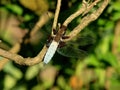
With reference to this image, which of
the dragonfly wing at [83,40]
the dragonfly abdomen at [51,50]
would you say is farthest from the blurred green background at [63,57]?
the dragonfly abdomen at [51,50]

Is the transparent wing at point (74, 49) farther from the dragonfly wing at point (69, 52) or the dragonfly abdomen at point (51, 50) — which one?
the dragonfly abdomen at point (51, 50)

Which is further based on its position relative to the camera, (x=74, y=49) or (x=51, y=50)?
(x=74, y=49)

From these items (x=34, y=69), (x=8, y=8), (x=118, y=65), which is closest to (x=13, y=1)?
(x=8, y=8)

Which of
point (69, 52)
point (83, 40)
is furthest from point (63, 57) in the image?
point (69, 52)

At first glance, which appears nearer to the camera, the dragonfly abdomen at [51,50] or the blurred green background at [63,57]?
the dragonfly abdomen at [51,50]

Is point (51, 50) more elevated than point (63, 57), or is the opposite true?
point (63, 57)

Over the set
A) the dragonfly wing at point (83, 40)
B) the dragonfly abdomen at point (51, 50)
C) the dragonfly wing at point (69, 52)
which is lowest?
the dragonfly abdomen at point (51, 50)

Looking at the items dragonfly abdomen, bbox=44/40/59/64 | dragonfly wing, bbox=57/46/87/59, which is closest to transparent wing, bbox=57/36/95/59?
dragonfly wing, bbox=57/46/87/59

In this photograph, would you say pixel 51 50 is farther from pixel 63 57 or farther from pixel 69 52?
pixel 63 57

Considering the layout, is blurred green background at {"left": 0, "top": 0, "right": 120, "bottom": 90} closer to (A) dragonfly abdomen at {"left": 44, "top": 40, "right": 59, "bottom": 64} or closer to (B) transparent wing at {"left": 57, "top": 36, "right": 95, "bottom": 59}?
(B) transparent wing at {"left": 57, "top": 36, "right": 95, "bottom": 59}
